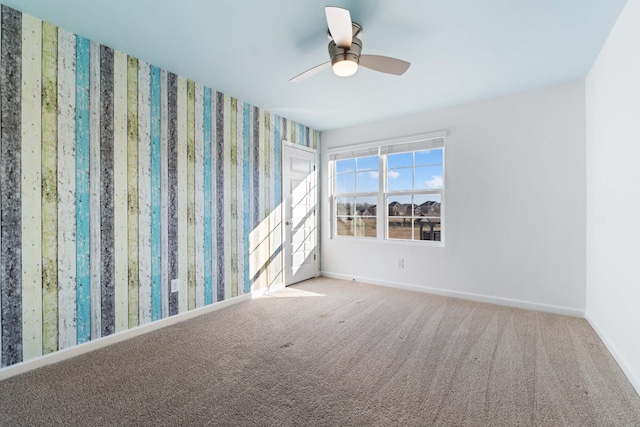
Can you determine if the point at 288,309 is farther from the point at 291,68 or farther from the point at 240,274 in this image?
the point at 291,68

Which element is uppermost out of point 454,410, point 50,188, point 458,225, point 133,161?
point 133,161

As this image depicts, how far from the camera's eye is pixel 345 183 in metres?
4.62

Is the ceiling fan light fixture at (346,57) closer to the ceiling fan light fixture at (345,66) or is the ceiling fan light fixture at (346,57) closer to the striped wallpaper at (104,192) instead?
the ceiling fan light fixture at (345,66)

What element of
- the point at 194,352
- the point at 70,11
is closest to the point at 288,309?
the point at 194,352

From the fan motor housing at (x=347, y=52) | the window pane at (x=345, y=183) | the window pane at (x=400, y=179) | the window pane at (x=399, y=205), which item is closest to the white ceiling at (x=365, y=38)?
the fan motor housing at (x=347, y=52)

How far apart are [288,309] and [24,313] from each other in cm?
210

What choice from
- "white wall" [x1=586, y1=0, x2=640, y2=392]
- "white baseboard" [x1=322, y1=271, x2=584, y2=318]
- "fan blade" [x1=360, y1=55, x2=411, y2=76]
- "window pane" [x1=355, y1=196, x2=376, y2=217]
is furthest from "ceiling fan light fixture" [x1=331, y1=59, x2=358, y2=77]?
"white baseboard" [x1=322, y1=271, x2=584, y2=318]

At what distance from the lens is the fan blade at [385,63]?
208 cm

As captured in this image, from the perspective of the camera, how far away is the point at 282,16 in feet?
6.42

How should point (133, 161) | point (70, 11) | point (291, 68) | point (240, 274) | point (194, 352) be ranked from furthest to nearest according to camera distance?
point (240, 274), point (291, 68), point (133, 161), point (194, 352), point (70, 11)

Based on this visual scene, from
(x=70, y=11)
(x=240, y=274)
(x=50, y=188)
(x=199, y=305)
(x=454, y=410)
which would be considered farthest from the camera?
(x=240, y=274)

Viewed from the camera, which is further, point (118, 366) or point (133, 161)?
point (133, 161)

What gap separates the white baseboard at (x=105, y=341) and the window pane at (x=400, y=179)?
2558 mm

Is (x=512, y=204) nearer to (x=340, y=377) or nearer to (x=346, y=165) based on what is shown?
(x=346, y=165)
